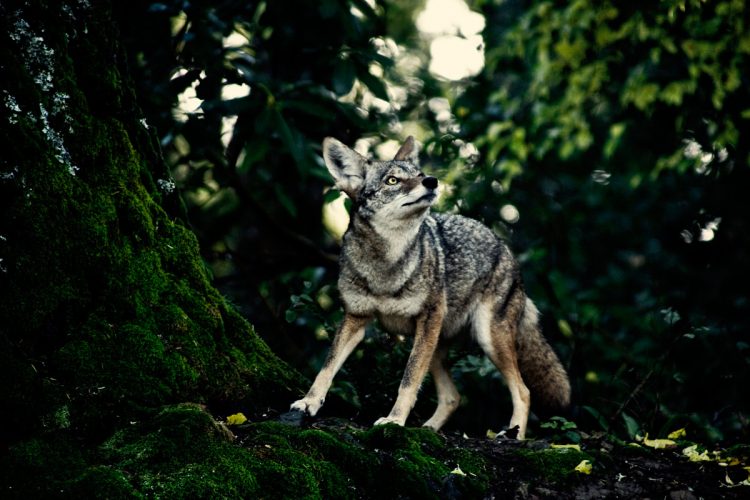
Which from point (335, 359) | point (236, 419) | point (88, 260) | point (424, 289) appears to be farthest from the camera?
point (424, 289)

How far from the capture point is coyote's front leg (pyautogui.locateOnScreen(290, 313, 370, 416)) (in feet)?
13.7

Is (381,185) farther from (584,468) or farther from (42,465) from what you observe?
(42,465)

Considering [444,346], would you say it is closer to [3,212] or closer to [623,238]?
[3,212]

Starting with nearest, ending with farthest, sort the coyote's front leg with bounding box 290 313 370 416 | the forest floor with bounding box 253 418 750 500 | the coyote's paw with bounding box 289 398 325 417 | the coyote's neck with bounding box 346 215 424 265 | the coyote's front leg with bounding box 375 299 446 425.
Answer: the forest floor with bounding box 253 418 750 500, the coyote's paw with bounding box 289 398 325 417, the coyote's front leg with bounding box 290 313 370 416, the coyote's front leg with bounding box 375 299 446 425, the coyote's neck with bounding box 346 215 424 265

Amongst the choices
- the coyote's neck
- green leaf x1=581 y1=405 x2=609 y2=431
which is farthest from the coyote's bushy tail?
the coyote's neck

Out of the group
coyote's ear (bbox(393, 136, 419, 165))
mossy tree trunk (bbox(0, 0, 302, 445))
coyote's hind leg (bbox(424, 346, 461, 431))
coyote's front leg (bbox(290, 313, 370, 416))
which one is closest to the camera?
mossy tree trunk (bbox(0, 0, 302, 445))

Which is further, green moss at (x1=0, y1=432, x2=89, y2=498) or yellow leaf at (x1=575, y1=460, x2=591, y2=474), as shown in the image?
yellow leaf at (x1=575, y1=460, x2=591, y2=474)

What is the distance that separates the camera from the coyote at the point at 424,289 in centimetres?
495

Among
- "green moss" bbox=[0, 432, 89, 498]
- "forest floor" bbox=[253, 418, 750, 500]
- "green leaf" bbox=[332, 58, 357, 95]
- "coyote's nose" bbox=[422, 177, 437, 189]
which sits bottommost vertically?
"forest floor" bbox=[253, 418, 750, 500]

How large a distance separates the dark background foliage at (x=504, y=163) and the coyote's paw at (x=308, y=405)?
579 mm

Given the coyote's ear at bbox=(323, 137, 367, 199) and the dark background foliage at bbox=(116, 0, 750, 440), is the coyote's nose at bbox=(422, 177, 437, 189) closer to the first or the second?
the coyote's ear at bbox=(323, 137, 367, 199)

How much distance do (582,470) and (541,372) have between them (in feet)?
7.18

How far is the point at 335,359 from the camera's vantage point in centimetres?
477

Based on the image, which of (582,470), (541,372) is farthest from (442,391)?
(582,470)
